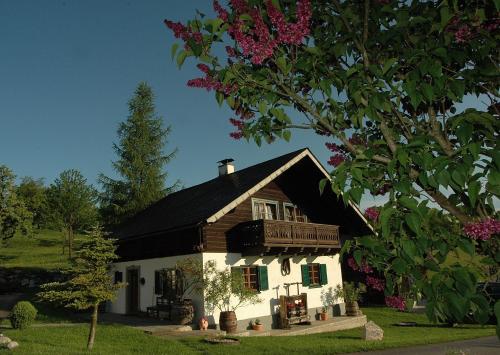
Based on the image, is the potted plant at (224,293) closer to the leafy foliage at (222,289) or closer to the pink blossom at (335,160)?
the leafy foliage at (222,289)

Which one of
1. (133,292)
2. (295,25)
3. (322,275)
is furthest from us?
(322,275)

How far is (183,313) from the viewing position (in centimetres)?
1752

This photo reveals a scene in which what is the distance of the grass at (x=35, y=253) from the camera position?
38213mm

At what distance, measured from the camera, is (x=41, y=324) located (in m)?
17.8

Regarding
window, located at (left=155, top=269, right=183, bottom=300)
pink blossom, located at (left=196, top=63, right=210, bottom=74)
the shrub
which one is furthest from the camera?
window, located at (left=155, top=269, right=183, bottom=300)

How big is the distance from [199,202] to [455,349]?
13161 millimetres

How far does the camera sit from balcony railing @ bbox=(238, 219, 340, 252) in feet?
60.7

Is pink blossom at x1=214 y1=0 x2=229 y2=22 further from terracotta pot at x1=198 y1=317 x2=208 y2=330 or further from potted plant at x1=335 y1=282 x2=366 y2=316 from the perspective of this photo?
potted plant at x1=335 y1=282 x2=366 y2=316

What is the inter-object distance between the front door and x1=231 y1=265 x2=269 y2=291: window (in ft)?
20.2

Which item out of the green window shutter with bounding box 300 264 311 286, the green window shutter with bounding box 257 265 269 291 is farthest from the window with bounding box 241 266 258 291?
the green window shutter with bounding box 300 264 311 286

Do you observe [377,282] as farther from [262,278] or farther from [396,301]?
[262,278]

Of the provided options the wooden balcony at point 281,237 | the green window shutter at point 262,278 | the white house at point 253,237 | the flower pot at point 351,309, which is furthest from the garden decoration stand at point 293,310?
the flower pot at point 351,309

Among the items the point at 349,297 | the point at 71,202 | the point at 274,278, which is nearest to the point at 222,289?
the point at 274,278

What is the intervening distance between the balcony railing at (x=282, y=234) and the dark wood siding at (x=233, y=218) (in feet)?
2.29
